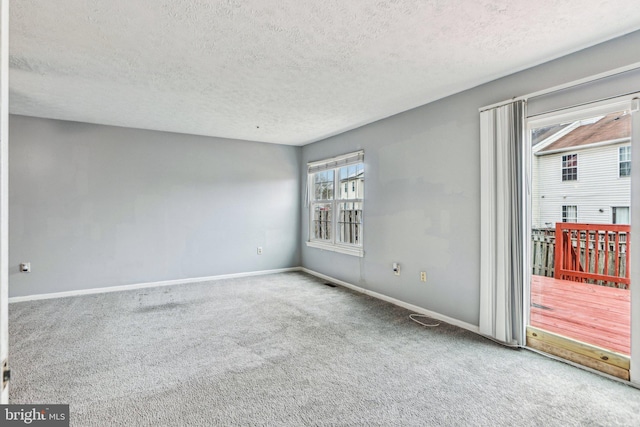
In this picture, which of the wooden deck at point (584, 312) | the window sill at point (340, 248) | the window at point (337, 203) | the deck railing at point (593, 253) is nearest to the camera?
the wooden deck at point (584, 312)

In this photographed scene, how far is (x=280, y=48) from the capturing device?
2498 mm

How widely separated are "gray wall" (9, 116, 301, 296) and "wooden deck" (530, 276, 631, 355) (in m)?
4.12

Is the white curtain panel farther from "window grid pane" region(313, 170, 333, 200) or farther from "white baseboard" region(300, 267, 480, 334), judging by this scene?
"window grid pane" region(313, 170, 333, 200)

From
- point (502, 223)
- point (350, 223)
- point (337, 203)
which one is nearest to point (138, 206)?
point (337, 203)

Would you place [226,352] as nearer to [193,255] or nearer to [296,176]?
[193,255]

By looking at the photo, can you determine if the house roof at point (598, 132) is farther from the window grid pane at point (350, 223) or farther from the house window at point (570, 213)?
the window grid pane at point (350, 223)

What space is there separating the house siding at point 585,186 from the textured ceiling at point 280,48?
4.44ft

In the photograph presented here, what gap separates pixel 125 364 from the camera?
2.60 m

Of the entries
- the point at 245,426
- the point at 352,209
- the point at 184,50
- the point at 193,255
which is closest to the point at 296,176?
the point at 352,209

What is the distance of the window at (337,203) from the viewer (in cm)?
502

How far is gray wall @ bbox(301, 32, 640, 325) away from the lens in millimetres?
2801

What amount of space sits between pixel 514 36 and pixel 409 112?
172 cm

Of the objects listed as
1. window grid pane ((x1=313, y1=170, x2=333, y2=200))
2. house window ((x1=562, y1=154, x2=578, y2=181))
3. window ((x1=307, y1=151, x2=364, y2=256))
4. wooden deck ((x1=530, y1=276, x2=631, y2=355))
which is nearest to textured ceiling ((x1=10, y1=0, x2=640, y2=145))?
window ((x1=307, y1=151, x2=364, y2=256))

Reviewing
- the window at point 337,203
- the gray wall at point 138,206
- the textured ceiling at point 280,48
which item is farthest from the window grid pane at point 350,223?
the textured ceiling at point 280,48
